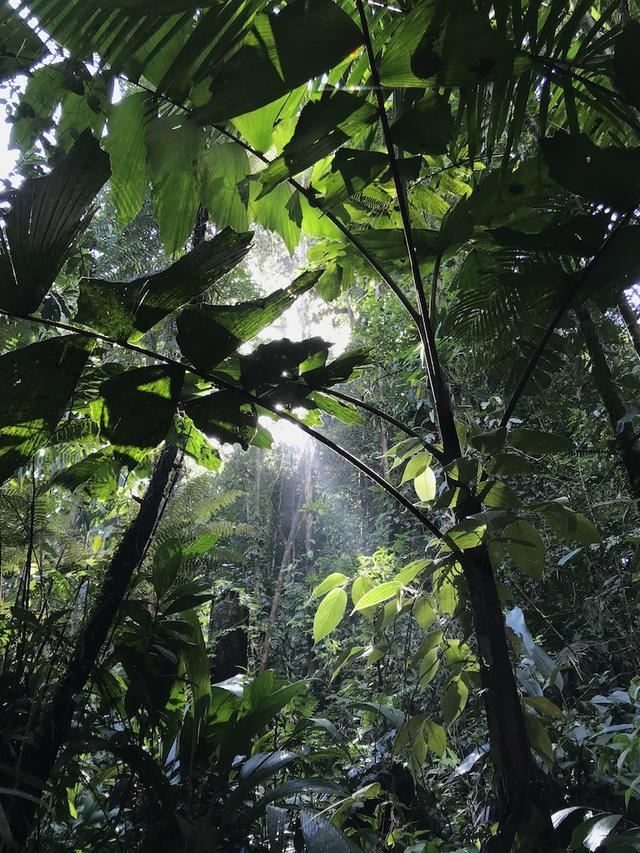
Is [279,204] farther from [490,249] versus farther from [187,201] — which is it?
[490,249]

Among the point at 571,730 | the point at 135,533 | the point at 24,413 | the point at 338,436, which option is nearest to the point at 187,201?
the point at 24,413

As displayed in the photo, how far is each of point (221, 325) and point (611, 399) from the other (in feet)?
3.47

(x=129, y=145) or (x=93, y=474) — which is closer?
(x=129, y=145)

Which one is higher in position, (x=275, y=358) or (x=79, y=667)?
(x=275, y=358)

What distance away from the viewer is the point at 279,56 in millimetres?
479

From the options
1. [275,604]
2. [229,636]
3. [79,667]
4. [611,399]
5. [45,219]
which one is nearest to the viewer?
[45,219]

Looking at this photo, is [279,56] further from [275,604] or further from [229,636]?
[275,604]

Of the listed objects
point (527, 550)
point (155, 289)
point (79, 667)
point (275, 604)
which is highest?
point (275, 604)

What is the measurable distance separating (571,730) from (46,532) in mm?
1896

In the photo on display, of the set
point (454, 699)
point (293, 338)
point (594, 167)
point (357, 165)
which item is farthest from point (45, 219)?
point (454, 699)

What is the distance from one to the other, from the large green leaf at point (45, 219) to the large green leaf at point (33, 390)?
0.19 ft

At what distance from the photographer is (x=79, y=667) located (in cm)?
116

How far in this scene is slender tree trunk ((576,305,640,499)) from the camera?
1105 millimetres

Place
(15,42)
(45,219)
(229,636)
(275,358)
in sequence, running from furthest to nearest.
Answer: (229,636)
(15,42)
(275,358)
(45,219)
